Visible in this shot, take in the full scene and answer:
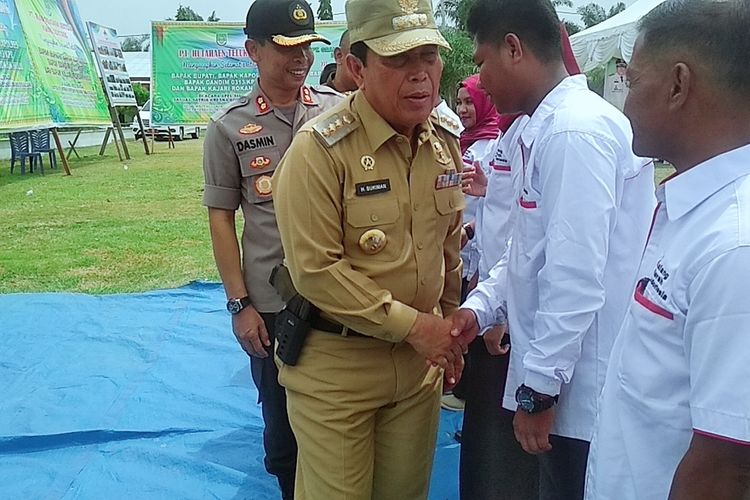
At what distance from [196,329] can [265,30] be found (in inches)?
106

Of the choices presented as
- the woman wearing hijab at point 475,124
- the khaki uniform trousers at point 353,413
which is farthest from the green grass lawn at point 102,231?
the khaki uniform trousers at point 353,413

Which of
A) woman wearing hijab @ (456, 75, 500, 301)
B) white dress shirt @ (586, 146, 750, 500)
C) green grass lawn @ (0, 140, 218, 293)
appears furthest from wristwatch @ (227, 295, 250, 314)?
green grass lawn @ (0, 140, 218, 293)

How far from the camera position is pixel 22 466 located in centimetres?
290

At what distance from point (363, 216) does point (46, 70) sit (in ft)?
43.3

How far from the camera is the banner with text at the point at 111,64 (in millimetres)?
15984

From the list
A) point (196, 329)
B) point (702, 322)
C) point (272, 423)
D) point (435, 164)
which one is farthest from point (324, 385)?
point (196, 329)

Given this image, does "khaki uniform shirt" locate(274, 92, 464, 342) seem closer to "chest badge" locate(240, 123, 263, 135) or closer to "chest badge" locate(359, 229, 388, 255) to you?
"chest badge" locate(359, 229, 388, 255)

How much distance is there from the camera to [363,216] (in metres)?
1.71

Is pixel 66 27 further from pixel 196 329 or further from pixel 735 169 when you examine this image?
pixel 735 169

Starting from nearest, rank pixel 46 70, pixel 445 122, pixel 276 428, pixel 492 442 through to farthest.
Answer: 1. pixel 445 122
2. pixel 492 442
3. pixel 276 428
4. pixel 46 70

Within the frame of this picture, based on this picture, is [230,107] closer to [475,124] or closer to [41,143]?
[475,124]

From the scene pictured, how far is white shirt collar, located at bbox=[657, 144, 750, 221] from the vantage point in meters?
1.01

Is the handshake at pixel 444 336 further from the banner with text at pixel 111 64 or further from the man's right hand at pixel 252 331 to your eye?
the banner with text at pixel 111 64

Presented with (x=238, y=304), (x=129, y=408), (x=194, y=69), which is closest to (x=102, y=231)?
(x=129, y=408)
